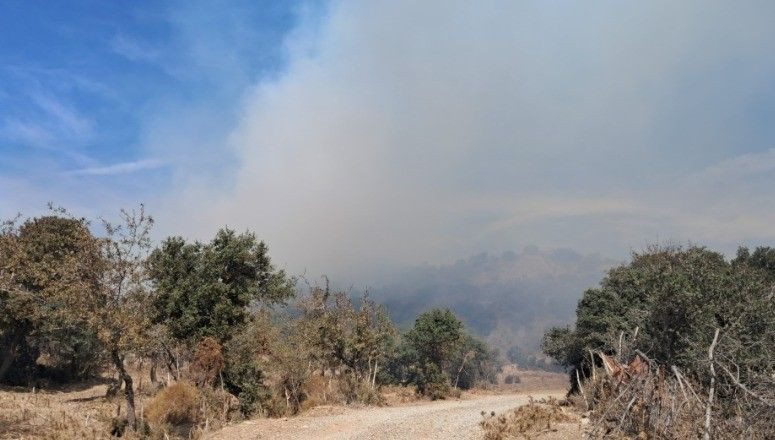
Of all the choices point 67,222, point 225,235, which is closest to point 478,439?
point 225,235

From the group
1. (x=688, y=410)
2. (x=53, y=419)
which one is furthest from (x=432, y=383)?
(x=688, y=410)

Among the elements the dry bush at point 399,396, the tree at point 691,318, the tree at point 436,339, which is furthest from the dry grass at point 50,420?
the tree at point 436,339

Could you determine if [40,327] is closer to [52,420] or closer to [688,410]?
[52,420]

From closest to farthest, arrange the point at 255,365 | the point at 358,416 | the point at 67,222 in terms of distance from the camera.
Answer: the point at 358,416 < the point at 255,365 < the point at 67,222

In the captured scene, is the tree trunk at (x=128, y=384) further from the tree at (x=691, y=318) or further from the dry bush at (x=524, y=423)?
the tree at (x=691, y=318)

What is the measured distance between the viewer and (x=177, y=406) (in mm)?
26875

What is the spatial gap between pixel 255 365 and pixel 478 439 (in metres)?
15.2

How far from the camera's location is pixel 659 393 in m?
11.0

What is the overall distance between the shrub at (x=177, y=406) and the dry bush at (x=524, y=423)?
51.4ft

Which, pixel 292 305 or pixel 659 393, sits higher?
pixel 292 305

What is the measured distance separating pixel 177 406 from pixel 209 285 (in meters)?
7.24

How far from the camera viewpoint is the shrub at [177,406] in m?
26.3

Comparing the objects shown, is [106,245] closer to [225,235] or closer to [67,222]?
[225,235]

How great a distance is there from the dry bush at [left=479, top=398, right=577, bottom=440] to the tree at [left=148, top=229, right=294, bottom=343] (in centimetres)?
1723
